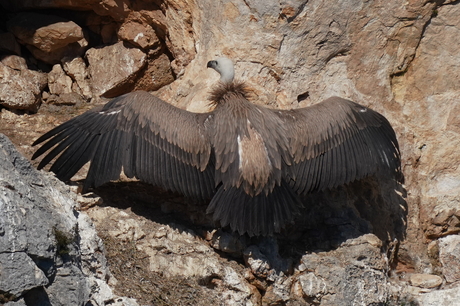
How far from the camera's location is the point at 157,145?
27.0 ft

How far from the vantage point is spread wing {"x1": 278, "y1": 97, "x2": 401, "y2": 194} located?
842cm

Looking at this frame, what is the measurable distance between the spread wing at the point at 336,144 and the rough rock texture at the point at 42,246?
2.17 meters

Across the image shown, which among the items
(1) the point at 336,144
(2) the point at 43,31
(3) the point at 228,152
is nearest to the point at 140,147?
(3) the point at 228,152

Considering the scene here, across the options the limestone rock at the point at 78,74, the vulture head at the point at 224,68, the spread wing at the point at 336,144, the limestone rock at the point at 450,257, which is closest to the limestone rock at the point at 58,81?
the limestone rock at the point at 78,74

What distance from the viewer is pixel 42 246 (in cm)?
635

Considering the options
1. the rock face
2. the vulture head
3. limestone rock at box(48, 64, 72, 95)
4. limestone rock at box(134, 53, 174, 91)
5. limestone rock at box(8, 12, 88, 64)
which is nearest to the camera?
the rock face

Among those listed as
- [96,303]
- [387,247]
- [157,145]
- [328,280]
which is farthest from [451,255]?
[96,303]

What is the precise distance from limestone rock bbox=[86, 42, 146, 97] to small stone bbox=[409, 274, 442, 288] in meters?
3.89

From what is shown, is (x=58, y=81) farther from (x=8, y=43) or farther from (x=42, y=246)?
(x=42, y=246)

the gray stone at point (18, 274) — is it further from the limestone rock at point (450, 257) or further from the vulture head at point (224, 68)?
the limestone rock at point (450, 257)

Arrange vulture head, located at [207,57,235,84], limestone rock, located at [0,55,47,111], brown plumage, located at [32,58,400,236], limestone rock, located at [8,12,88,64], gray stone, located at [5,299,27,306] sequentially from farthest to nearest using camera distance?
limestone rock, located at [8,12,88,64] < limestone rock, located at [0,55,47,111] < vulture head, located at [207,57,235,84] < brown plumage, located at [32,58,400,236] < gray stone, located at [5,299,27,306]

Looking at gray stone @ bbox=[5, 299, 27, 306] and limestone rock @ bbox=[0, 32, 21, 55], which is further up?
limestone rock @ bbox=[0, 32, 21, 55]

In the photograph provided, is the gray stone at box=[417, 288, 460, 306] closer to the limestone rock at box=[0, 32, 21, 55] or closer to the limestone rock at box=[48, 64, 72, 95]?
the limestone rock at box=[48, 64, 72, 95]

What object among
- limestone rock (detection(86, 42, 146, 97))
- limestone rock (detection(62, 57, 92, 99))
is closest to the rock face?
limestone rock (detection(62, 57, 92, 99))
